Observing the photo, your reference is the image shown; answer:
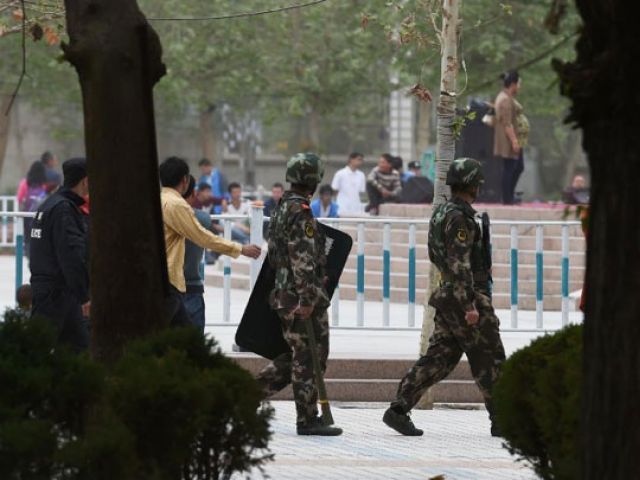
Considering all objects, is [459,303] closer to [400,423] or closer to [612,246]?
[400,423]

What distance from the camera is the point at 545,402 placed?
282 inches

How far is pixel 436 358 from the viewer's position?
1146cm

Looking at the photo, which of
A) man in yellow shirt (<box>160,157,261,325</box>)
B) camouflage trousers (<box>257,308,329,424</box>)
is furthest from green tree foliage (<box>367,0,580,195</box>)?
camouflage trousers (<box>257,308,329,424</box>)

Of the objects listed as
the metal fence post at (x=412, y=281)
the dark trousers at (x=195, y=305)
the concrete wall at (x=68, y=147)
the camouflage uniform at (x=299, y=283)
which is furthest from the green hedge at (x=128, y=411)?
the concrete wall at (x=68, y=147)

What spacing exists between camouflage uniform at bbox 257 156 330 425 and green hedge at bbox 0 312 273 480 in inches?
169

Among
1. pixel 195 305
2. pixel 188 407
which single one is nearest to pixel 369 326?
pixel 195 305

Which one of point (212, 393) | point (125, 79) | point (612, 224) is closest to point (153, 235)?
point (125, 79)

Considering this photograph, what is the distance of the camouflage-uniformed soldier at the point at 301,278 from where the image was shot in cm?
1113

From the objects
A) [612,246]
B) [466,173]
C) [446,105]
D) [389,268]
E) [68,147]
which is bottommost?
[389,268]

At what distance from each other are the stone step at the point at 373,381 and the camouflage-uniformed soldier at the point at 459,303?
3057 millimetres

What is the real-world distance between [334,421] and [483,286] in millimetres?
1547

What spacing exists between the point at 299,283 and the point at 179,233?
3.09ft

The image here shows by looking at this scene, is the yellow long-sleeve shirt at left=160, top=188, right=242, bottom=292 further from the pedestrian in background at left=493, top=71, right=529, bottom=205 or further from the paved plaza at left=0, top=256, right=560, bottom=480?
the pedestrian in background at left=493, top=71, right=529, bottom=205

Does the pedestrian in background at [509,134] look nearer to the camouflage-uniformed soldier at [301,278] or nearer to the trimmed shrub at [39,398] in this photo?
the camouflage-uniformed soldier at [301,278]
